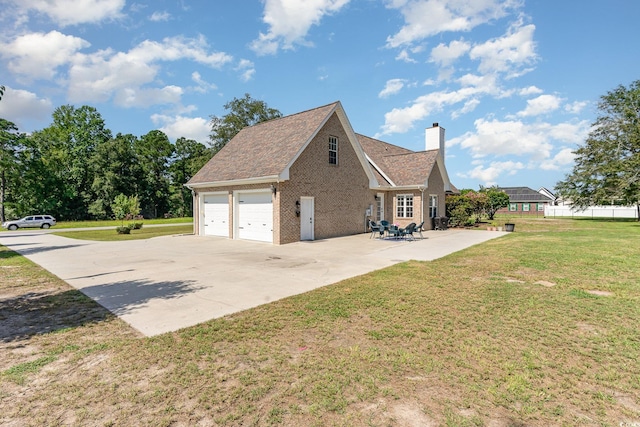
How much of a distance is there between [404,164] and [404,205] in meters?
3.42

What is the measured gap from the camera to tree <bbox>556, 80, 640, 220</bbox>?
33406 mm

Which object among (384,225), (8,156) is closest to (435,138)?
(384,225)

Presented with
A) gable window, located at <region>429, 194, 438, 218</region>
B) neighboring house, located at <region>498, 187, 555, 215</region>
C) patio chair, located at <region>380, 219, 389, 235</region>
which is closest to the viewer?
patio chair, located at <region>380, 219, 389, 235</region>

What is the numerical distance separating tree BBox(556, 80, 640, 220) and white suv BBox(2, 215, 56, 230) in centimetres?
6023

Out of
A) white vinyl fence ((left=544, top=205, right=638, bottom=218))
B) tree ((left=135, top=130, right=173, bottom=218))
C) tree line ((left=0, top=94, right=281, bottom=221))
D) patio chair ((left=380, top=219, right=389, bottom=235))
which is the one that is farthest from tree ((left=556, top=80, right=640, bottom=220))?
tree ((left=135, top=130, right=173, bottom=218))

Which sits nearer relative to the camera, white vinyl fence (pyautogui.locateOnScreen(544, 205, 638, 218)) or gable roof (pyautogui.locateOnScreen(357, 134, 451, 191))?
gable roof (pyautogui.locateOnScreen(357, 134, 451, 191))

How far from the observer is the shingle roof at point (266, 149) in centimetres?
1606

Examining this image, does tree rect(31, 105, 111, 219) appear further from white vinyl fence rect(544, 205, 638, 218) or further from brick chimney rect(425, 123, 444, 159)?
white vinyl fence rect(544, 205, 638, 218)

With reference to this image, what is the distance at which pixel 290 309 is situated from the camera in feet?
18.6

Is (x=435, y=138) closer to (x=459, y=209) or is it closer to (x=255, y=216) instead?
(x=459, y=209)

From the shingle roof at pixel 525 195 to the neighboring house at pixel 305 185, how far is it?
5011 cm

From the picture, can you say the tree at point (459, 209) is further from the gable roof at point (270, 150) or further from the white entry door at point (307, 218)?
the white entry door at point (307, 218)

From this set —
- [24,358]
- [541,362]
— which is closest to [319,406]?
[541,362]

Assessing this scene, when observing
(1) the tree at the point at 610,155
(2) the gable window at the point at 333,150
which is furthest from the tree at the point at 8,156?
(1) the tree at the point at 610,155
